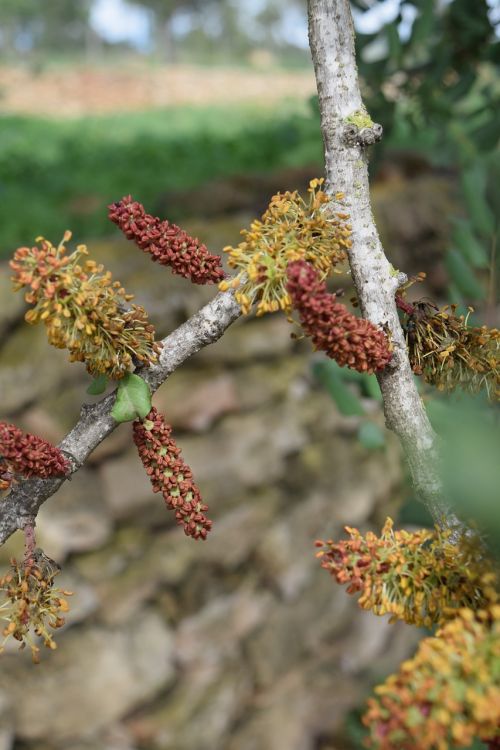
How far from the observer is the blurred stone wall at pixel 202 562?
5.97 ft

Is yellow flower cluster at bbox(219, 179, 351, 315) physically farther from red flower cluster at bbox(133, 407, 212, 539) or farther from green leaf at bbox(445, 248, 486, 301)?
green leaf at bbox(445, 248, 486, 301)

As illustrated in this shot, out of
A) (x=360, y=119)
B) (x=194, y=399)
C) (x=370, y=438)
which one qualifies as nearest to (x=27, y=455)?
(x=360, y=119)

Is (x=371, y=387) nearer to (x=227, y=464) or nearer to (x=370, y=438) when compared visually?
(x=370, y=438)

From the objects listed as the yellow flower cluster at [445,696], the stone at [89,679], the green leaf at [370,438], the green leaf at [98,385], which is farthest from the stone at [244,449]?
the yellow flower cluster at [445,696]

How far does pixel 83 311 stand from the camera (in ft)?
1.35

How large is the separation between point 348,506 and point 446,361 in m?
2.12

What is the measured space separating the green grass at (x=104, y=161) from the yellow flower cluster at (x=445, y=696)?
1.50m

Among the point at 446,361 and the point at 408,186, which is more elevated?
the point at 408,186

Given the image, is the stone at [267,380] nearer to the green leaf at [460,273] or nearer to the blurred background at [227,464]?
the blurred background at [227,464]

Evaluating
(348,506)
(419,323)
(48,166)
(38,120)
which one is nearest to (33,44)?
(38,120)

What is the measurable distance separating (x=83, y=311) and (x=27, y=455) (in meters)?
0.09

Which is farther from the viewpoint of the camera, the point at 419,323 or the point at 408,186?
the point at 408,186

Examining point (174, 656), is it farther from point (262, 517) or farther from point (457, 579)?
point (457, 579)

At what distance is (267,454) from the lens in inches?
88.3
